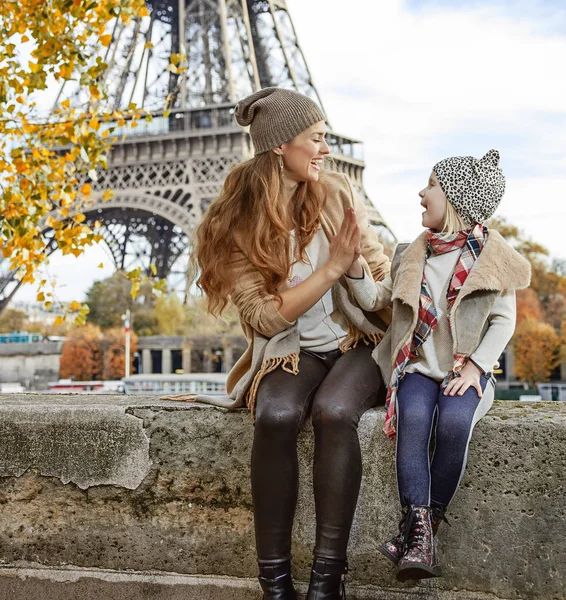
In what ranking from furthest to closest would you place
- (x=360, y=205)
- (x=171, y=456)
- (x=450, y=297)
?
(x=360, y=205) → (x=171, y=456) → (x=450, y=297)

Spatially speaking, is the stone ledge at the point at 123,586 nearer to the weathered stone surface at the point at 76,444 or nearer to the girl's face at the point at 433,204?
the weathered stone surface at the point at 76,444

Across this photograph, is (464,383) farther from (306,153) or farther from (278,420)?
(306,153)

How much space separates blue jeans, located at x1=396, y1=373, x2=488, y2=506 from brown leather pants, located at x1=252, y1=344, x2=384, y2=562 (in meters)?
0.15

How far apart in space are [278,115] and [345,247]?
0.58m

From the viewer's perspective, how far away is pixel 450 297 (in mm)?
2572

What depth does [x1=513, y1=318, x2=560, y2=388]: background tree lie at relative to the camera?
3312 cm

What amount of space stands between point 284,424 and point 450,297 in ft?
2.18

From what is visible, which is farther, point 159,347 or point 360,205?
point 159,347

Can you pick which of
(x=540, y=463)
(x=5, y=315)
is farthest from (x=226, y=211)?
(x=5, y=315)

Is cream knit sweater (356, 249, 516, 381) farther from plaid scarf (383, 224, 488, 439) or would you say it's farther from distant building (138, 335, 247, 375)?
distant building (138, 335, 247, 375)

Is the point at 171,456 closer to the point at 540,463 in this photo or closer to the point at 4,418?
the point at 4,418

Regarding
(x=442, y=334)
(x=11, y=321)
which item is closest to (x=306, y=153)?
(x=442, y=334)

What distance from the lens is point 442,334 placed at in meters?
2.57

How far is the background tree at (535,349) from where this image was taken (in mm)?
33125
